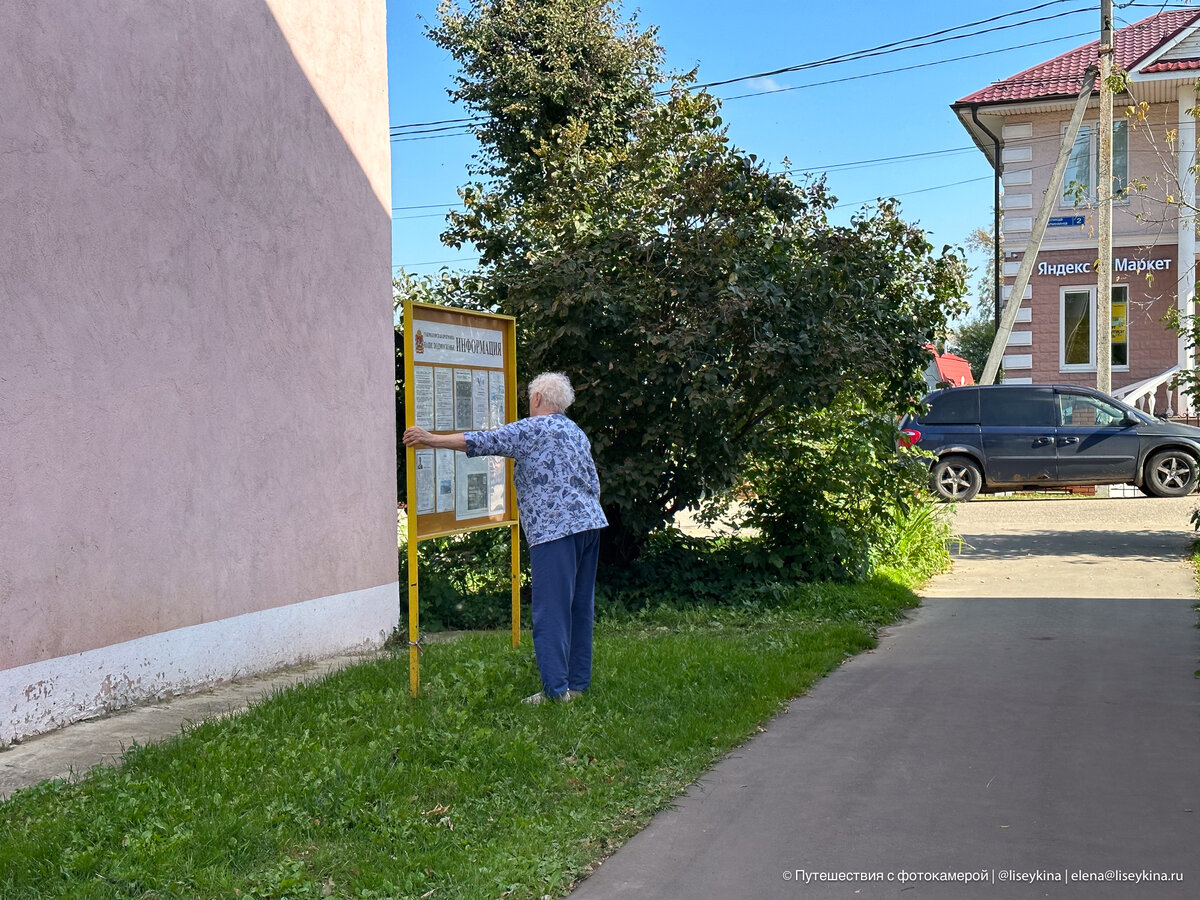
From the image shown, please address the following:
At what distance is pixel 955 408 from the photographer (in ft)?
61.6

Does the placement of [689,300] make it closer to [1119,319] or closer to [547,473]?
[547,473]

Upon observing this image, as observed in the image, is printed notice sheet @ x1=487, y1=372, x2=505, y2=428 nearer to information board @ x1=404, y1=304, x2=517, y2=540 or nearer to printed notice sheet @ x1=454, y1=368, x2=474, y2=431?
information board @ x1=404, y1=304, x2=517, y2=540

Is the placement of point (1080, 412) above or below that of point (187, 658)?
above

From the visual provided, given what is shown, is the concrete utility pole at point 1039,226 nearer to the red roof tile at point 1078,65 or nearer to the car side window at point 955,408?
the car side window at point 955,408

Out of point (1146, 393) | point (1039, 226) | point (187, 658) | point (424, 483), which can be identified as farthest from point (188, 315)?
point (1146, 393)

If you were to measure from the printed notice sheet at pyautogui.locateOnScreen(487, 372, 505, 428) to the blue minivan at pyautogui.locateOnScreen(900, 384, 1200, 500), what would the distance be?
11.7 m

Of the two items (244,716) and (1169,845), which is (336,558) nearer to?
(244,716)

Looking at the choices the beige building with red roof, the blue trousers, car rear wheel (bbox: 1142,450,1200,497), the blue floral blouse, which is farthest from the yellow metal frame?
the beige building with red roof

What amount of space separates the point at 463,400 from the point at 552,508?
0.99m

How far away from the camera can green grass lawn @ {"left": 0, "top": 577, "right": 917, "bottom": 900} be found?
4.05 m

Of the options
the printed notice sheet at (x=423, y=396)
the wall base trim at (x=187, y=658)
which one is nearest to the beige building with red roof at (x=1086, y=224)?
the wall base trim at (x=187, y=658)

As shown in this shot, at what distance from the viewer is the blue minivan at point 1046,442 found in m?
18.1

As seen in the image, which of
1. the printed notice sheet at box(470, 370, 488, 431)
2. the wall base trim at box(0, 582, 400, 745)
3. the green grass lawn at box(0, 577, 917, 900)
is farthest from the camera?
the printed notice sheet at box(470, 370, 488, 431)

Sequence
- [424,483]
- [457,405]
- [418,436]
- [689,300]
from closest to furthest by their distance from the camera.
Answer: [418,436] < [424,483] < [457,405] < [689,300]
